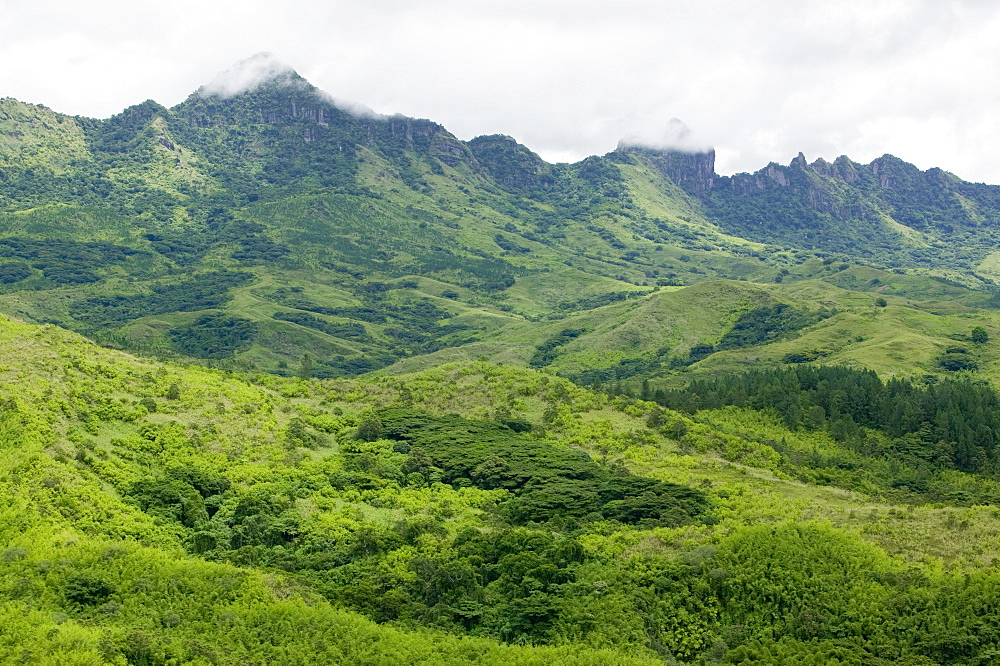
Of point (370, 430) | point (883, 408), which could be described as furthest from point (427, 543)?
point (883, 408)

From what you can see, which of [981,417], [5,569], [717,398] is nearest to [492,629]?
[5,569]

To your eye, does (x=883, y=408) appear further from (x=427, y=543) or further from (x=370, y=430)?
(x=427, y=543)

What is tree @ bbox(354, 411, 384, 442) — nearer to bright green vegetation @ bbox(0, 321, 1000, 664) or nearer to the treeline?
bright green vegetation @ bbox(0, 321, 1000, 664)

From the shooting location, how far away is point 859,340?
19450 centimetres

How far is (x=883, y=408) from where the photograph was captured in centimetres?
12425

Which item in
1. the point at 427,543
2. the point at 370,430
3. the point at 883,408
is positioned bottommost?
the point at 427,543

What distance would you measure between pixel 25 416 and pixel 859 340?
170460 mm

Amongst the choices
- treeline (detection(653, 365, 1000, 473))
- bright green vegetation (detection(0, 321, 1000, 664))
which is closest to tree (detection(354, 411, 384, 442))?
bright green vegetation (detection(0, 321, 1000, 664))


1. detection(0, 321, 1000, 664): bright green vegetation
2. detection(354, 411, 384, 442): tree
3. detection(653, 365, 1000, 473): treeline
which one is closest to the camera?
detection(0, 321, 1000, 664): bright green vegetation

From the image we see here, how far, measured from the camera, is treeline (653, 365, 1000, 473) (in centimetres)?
11319

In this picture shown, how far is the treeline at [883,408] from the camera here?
11319cm

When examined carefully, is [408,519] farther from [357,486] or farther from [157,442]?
[157,442]

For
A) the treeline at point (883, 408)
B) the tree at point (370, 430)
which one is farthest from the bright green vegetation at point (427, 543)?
the treeline at point (883, 408)

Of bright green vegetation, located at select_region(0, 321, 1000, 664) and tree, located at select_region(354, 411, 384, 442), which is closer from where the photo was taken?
bright green vegetation, located at select_region(0, 321, 1000, 664)
